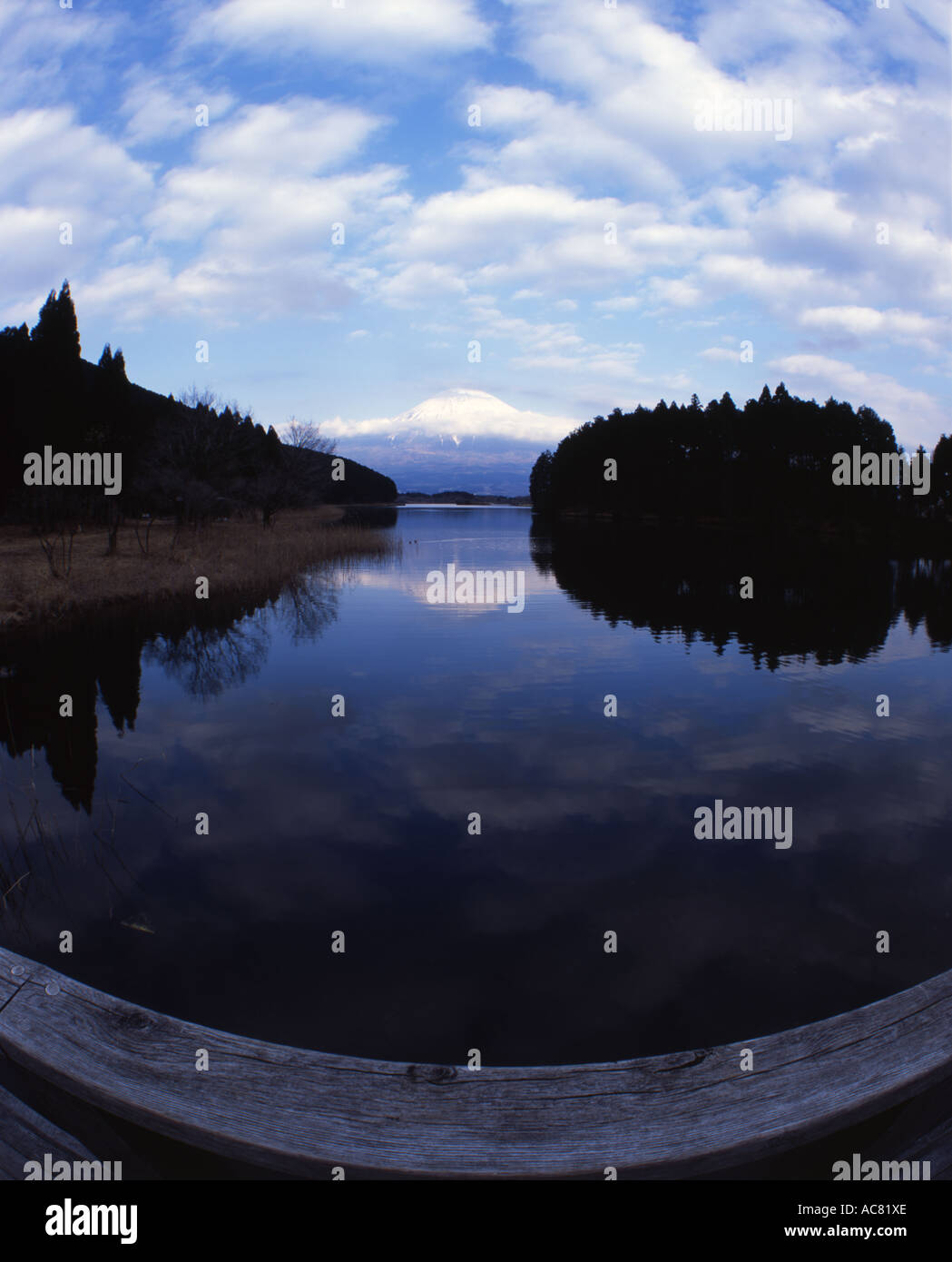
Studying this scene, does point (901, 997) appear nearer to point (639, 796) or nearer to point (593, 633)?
point (639, 796)

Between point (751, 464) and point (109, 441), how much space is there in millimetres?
58501

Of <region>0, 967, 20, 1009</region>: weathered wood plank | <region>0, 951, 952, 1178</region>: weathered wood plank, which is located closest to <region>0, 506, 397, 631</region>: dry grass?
<region>0, 967, 20, 1009</region>: weathered wood plank

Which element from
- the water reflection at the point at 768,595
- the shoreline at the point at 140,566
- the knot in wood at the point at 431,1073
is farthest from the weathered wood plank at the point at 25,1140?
the shoreline at the point at 140,566

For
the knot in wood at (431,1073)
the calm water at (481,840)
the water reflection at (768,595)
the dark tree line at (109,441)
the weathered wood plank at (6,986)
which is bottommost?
the calm water at (481,840)

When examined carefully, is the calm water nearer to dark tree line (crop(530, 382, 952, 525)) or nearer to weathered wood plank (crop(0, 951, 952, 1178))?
weathered wood plank (crop(0, 951, 952, 1178))

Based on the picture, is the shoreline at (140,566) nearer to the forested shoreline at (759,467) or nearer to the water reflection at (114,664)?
the water reflection at (114,664)

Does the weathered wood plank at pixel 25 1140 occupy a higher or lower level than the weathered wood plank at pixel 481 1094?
lower

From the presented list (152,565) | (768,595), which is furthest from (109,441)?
(768,595)

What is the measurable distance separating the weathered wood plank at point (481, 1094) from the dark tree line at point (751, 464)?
7402 centimetres

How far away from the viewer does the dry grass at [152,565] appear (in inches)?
938

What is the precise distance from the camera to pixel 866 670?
17.8m

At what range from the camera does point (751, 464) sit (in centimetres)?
7606

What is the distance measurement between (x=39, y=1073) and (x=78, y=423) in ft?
171

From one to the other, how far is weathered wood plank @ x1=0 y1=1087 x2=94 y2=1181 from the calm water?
8.93 ft
